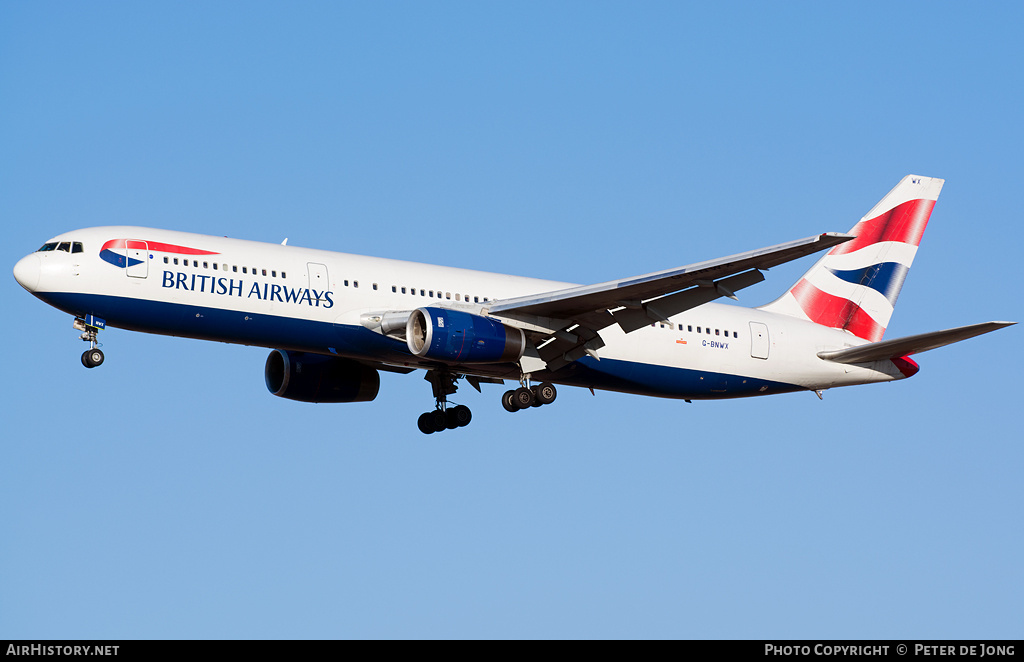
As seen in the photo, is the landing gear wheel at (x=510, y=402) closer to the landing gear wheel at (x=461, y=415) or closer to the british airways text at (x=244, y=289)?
the landing gear wheel at (x=461, y=415)

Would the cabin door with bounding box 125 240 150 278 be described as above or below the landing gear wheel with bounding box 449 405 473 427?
above

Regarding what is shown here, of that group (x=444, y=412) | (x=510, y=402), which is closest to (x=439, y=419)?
(x=444, y=412)

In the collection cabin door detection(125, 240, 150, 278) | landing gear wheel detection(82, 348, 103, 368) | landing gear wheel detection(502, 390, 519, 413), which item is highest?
cabin door detection(125, 240, 150, 278)

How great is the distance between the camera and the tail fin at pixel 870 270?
43.4 m

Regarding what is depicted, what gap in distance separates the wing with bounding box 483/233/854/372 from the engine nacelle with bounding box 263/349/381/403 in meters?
7.31

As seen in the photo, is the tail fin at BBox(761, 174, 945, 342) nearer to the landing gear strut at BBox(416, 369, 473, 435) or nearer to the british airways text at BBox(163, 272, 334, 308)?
the landing gear strut at BBox(416, 369, 473, 435)

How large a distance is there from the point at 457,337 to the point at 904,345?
45.6 feet

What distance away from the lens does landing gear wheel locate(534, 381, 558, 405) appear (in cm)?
3825

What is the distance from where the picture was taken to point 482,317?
3609 cm

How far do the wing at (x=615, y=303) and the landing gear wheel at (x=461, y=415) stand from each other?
456 cm

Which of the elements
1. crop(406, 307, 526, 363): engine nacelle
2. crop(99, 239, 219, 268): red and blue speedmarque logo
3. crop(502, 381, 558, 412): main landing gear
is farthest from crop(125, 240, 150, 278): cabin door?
crop(502, 381, 558, 412): main landing gear

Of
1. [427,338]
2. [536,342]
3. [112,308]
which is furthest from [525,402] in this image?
[112,308]

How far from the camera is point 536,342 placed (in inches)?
1465
